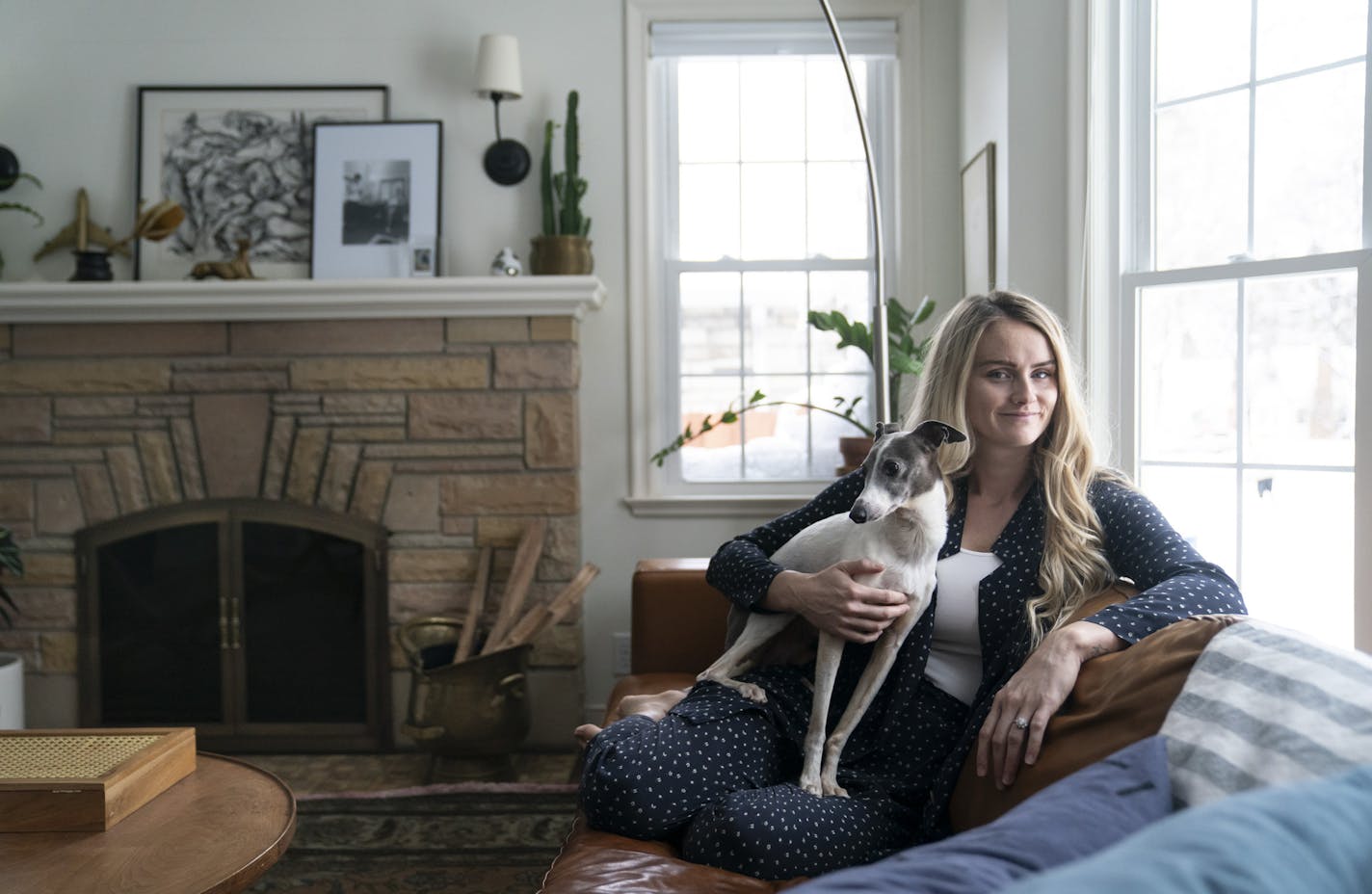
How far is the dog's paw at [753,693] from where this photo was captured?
1.71 m

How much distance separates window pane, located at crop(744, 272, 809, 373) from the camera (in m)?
3.63

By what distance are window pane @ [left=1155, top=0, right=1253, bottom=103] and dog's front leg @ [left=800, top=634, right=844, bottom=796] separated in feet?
5.39

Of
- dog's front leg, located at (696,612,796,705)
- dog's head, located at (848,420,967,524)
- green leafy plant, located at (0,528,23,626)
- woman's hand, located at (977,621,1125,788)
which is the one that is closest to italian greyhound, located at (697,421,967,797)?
dog's head, located at (848,420,967,524)

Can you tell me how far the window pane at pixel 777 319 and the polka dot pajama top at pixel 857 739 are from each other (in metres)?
1.85

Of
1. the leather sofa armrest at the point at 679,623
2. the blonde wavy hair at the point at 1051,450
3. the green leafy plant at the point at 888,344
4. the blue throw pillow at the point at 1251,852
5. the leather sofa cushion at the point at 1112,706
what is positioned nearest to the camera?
the blue throw pillow at the point at 1251,852

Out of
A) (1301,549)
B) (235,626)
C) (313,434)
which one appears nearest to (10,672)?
(235,626)

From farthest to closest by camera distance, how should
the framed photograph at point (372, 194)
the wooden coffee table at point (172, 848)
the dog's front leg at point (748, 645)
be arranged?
the framed photograph at point (372, 194)
the dog's front leg at point (748, 645)
the wooden coffee table at point (172, 848)

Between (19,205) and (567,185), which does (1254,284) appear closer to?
(567,185)

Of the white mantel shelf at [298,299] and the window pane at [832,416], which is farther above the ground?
the white mantel shelf at [298,299]

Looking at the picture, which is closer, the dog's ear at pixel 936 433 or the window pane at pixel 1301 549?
the dog's ear at pixel 936 433

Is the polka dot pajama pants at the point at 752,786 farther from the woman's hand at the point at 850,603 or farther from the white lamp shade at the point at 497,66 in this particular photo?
the white lamp shade at the point at 497,66

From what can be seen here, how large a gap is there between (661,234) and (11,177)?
2059 millimetres

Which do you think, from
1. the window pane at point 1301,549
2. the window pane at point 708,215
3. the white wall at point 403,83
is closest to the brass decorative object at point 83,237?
the white wall at point 403,83

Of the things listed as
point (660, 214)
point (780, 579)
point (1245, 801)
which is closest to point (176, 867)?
point (780, 579)
